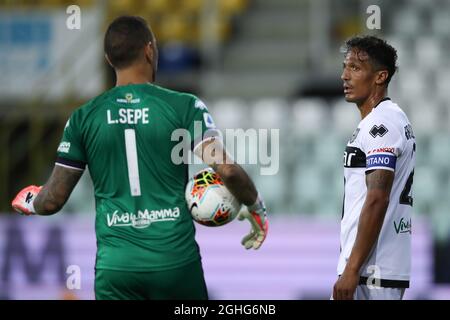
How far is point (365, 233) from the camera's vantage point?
477 cm

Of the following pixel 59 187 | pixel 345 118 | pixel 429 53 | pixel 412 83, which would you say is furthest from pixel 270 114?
pixel 59 187

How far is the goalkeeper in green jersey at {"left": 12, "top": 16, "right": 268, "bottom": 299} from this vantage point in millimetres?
4887

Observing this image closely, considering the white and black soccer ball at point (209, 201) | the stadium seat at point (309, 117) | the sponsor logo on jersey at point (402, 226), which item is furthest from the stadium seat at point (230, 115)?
the sponsor logo on jersey at point (402, 226)

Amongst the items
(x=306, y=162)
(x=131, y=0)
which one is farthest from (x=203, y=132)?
(x=131, y=0)

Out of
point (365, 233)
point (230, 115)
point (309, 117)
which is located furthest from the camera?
point (230, 115)

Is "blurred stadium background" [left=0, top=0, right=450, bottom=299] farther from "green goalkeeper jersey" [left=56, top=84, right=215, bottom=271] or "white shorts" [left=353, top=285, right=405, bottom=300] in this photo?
"green goalkeeper jersey" [left=56, top=84, right=215, bottom=271]

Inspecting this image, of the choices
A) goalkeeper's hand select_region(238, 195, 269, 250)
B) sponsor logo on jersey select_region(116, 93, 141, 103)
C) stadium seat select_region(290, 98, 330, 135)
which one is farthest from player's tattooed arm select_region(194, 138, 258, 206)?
stadium seat select_region(290, 98, 330, 135)

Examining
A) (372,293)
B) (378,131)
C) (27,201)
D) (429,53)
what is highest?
(429,53)

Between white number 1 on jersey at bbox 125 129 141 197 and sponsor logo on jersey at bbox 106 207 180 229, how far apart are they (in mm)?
99

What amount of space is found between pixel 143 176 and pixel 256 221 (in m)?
0.67

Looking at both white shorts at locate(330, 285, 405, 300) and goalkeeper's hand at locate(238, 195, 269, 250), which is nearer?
white shorts at locate(330, 285, 405, 300)

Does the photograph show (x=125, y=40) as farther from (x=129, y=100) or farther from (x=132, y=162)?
(x=132, y=162)

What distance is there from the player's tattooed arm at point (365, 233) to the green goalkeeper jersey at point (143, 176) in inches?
29.0

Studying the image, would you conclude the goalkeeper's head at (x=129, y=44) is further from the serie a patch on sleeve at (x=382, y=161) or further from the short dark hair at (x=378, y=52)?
the serie a patch on sleeve at (x=382, y=161)
